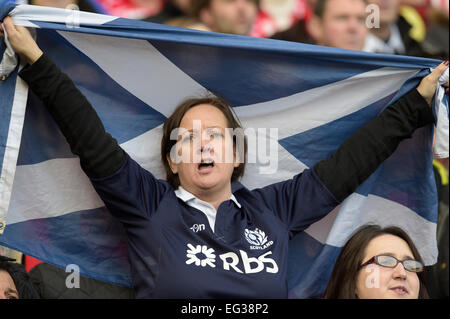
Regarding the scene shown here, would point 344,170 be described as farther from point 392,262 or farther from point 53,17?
point 53,17

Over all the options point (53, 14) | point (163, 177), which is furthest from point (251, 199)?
point (53, 14)

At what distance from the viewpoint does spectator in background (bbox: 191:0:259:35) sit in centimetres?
313

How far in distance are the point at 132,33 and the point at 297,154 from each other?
77cm

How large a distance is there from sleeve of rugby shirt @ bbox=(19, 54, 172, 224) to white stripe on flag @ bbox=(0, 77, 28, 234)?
1.9 inches

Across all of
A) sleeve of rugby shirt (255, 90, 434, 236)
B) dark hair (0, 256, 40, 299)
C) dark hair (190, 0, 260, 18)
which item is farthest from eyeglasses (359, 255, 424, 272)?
dark hair (190, 0, 260, 18)

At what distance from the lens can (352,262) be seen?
222 cm

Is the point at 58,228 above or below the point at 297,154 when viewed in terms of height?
below

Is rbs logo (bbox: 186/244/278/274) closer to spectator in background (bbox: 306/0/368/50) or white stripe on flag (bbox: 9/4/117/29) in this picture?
white stripe on flag (bbox: 9/4/117/29)

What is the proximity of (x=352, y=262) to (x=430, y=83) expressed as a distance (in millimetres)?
704

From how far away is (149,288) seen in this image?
6.46 ft

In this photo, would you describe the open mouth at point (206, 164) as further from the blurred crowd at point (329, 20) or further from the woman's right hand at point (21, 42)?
the blurred crowd at point (329, 20)

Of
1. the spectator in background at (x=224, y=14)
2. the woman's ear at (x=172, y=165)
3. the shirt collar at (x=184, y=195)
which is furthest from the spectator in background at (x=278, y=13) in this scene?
the shirt collar at (x=184, y=195)

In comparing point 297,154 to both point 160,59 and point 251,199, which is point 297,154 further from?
point 160,59
